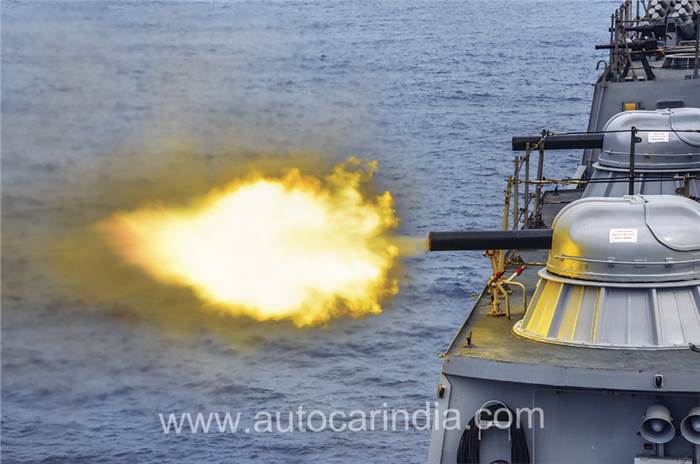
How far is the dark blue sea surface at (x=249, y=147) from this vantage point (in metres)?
31.4

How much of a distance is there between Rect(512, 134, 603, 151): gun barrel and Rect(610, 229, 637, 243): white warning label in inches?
246

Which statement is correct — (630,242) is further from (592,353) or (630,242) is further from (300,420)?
(300,420)

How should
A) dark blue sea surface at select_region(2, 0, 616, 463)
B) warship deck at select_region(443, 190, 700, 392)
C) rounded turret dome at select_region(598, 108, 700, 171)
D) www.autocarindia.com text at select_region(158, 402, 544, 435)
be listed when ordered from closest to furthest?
warship deck at select_region(443, 190, 700, 392) → rounded turret dome at select_region(598, 108, 700, 171) → www.autocarindia.com text at select_region(158, 402, 544, 435) → dark blue sea surface at select_region(2, 0, 616, 463)

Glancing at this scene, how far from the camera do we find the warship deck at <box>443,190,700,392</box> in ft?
41.9

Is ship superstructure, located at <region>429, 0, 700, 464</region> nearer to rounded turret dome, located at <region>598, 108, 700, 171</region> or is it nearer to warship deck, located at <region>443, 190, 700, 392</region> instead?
warship deck, located at <region>443, 190, 700, 392</region>

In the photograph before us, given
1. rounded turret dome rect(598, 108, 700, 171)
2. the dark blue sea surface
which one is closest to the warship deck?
rounded turret dome rect(598, 108, 700, 171)

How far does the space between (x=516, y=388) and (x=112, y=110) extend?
50.4m

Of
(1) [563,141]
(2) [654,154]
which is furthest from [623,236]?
(2) [654,154]

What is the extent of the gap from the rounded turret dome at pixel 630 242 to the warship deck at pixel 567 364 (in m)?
0.84

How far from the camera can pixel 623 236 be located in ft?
44.9

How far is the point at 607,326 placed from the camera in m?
13.7

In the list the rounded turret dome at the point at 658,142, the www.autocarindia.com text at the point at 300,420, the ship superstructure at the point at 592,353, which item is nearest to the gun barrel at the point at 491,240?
the ship superstructure at the point at 592,353

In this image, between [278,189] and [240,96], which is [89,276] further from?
[240,96]

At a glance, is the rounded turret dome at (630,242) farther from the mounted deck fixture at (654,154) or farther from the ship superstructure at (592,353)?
the mounted deck fixture at (654,154)
